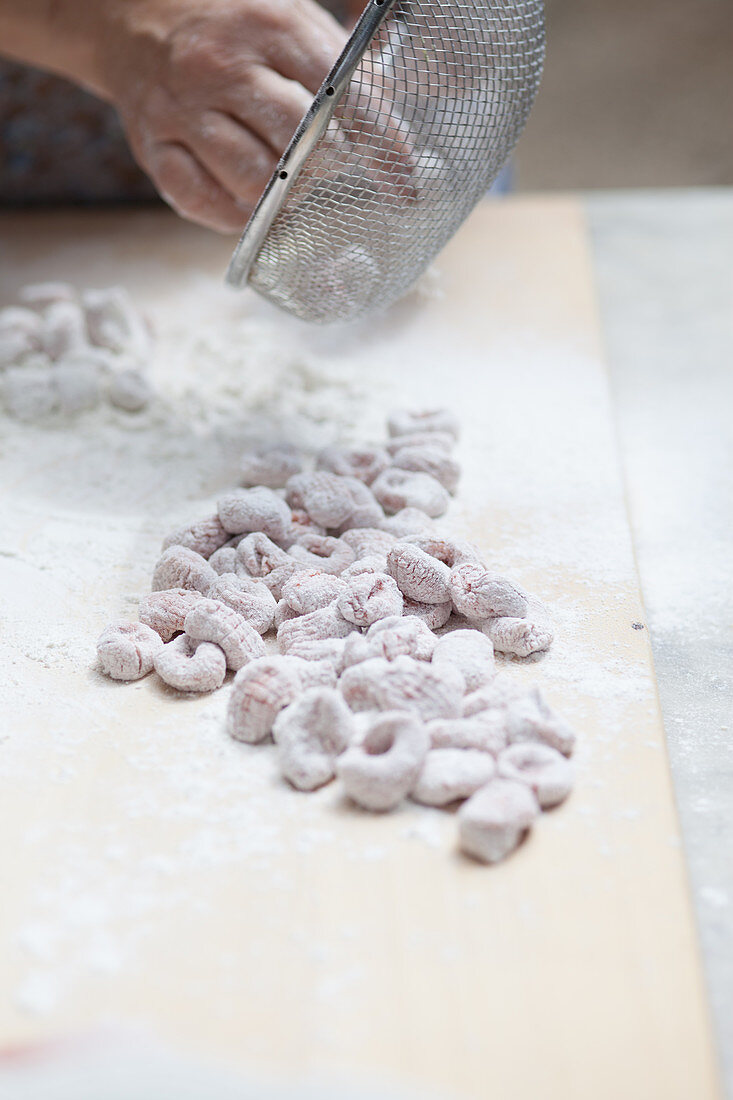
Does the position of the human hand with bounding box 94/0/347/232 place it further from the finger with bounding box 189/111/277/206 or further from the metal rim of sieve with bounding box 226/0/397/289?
the metal rim of sieve with bounding box 226/0/397/289

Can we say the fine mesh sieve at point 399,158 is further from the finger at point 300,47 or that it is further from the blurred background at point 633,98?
the blurred background at point 633,98

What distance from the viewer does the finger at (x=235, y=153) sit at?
938 millimetres

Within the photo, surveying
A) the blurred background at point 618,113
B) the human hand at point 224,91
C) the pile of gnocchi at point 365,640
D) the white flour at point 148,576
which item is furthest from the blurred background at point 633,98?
the pile of gnocchi at point 365,640

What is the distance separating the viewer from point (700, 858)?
2.21 feet

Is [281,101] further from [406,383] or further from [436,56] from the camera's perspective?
[406,383]

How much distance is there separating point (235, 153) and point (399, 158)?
15cm

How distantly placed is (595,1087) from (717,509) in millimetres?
660

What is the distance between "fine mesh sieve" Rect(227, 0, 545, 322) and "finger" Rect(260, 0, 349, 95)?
0.09 m

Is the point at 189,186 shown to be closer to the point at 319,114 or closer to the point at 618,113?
the point at 319,114

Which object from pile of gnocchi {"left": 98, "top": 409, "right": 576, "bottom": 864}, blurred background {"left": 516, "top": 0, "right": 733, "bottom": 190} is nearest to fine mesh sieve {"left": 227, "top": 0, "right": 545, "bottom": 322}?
pile of gnocchi {"left": 98, "top": 409, "right": 576, "bottom": 864}

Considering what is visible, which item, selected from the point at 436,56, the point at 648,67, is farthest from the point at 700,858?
the point at 648,67

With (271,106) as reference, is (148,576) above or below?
below

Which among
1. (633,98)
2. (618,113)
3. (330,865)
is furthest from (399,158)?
(633,98)

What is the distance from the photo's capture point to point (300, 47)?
0.94m
